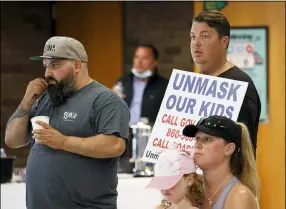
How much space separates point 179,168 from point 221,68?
765 mm

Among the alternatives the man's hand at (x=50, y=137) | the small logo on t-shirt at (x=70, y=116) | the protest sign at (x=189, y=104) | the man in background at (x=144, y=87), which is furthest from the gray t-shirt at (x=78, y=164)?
the man in background at (x=144, y=87)

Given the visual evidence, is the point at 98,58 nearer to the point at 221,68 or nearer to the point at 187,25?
the point at 187,25

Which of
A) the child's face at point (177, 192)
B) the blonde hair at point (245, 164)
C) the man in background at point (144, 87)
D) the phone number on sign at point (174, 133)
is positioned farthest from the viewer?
the man in background at point (144, 87)

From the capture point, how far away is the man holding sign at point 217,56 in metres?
3.66

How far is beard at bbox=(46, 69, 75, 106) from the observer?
4.04 metres

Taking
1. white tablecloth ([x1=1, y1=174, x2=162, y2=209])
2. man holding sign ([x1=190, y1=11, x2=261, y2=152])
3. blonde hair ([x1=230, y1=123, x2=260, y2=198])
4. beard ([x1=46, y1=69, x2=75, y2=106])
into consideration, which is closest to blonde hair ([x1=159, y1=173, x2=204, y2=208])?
blonde hair ([x1=230, y1=123, x2=260, y2=198])

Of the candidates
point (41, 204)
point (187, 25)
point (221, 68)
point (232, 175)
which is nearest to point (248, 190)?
point (232, 175)

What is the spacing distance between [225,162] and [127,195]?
2.27 meters

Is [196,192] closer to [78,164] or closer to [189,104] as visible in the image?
[189,104]

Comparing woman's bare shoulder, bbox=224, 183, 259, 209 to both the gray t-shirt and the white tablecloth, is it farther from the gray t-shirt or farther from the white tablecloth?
the white tablecloth

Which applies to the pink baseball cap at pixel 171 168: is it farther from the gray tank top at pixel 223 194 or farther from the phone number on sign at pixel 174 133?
the phone number on sign at pixel 174 133

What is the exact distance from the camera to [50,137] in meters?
3.83

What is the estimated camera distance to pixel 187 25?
9359 millimetres

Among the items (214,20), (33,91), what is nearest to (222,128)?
(214,20)
